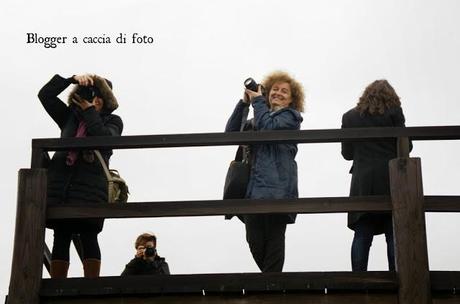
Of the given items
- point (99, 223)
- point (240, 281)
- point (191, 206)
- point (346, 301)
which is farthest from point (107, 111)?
point (346, 301)

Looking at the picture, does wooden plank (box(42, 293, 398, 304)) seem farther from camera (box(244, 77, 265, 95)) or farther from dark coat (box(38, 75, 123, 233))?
camera (box(244, 77, 265, 95))

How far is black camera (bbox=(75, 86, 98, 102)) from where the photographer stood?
25.5 ft

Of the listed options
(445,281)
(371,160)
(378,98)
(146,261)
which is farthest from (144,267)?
(445,281)

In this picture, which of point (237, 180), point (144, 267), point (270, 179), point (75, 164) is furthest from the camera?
point (144, 267)

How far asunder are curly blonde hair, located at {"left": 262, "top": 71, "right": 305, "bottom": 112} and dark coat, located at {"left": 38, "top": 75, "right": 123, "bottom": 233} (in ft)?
3.97

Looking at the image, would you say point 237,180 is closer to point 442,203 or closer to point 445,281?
point 442,203

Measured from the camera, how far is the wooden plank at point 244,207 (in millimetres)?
6770

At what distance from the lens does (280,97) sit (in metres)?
7.61

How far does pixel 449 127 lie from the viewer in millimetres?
6852

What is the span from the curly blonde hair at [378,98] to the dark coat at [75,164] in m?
1.92

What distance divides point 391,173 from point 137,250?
8.55 feet

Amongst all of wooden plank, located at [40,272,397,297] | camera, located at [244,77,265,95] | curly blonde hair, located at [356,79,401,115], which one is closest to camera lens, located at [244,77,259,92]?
camera, located at [244,77,265,95]

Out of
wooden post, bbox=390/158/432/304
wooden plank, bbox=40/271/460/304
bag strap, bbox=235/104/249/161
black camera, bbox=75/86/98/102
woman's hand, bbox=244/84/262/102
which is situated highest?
black camera, bbox=75/86/98/102

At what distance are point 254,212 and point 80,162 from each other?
1.57 metres
